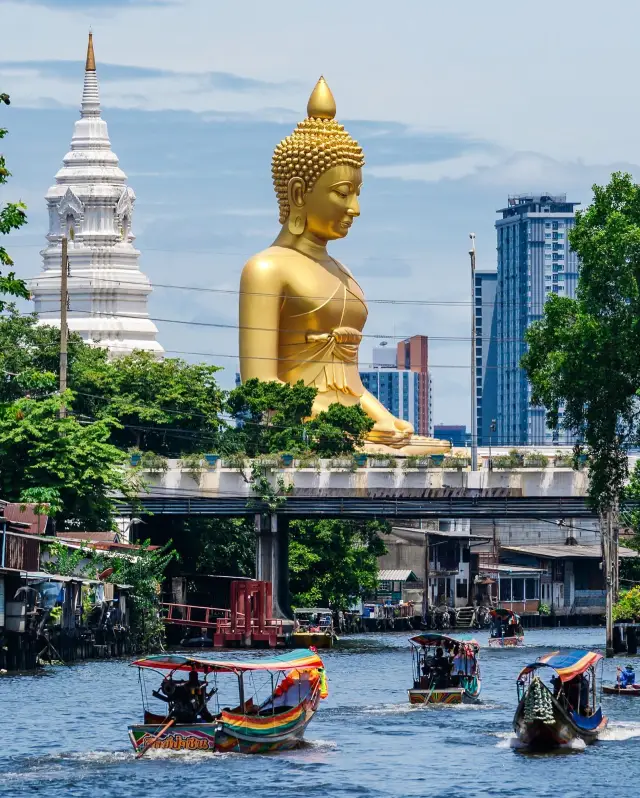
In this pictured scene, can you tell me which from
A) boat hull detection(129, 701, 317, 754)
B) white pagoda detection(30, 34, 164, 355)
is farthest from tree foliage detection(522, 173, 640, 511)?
white pagoda detection(30, 34, 164, 355)

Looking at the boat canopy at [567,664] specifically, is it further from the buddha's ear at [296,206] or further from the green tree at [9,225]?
the buddha's ear at [296,206]

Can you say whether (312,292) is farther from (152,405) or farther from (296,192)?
(152,405)

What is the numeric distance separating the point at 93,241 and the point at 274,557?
48.6 meters

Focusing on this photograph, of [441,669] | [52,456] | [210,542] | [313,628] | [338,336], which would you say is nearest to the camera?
[441,669]

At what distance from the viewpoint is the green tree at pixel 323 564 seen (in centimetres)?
9381

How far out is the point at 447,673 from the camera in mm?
56750

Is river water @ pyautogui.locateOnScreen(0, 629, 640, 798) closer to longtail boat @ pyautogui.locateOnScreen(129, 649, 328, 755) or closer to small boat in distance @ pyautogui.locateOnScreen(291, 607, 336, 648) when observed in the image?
longtail boat @ pyautogui.locateOnScreen(129, 649, 328, 755)

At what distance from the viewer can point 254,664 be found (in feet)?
152

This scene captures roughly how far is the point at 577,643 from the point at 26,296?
56.0 meters

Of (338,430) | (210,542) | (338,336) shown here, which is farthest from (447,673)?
(338,336)

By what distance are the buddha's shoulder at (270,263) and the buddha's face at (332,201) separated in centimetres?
176

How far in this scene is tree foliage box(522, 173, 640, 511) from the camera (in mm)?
62312

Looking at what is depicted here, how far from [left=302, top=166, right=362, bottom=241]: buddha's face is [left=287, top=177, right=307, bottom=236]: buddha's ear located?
18 centimetres

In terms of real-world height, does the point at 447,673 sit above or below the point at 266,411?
below
